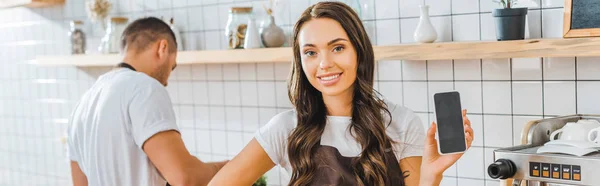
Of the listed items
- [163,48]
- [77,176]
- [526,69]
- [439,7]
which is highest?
[439,7]

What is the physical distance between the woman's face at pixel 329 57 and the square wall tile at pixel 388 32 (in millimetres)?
993

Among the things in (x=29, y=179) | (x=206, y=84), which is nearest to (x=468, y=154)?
(x=206, y=84)

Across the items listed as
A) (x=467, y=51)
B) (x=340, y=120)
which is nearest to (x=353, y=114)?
(x=340, y=120)

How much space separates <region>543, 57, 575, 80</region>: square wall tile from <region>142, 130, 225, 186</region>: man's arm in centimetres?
120

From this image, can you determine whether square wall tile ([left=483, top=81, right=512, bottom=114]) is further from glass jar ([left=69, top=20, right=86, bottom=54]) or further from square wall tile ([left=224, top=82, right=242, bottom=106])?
glass jar ([left=69, top=20, right=86, bottom=54])

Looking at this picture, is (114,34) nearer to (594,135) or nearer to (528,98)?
(528,98)

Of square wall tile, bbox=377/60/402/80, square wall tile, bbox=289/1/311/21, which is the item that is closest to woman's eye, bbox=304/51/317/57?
square wall tile, bbox=377/60/402/80

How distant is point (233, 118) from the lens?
3.25 metres

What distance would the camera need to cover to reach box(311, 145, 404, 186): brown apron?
5.32 ft

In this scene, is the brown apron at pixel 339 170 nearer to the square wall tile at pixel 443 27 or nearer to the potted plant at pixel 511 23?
the potted plant at pixel 511 23

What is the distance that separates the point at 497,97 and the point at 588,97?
0.30 metres

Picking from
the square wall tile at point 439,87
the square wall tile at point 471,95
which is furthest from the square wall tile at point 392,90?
the square wall tile at point 471,95

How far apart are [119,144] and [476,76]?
123cm

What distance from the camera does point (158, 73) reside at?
263cm
